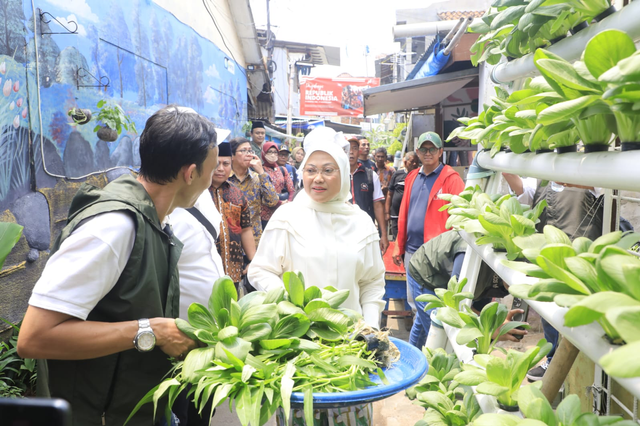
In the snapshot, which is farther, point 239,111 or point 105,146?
point 239,111

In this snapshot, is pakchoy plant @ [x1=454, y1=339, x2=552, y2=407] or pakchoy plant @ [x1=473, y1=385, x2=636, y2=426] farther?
pakchoy plant @ [x1=454, y1=339, x2=552, y2=407]

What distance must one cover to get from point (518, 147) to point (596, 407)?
1.57m

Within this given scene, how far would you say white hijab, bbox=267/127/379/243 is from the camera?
271cm

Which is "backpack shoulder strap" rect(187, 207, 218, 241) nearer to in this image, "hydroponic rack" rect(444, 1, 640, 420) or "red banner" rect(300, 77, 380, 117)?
"hydroponic rack" rect(444, 1, 640, 420)

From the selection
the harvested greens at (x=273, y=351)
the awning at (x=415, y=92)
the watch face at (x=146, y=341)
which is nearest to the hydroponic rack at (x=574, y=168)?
the harvested greens at (x=273, y=351)

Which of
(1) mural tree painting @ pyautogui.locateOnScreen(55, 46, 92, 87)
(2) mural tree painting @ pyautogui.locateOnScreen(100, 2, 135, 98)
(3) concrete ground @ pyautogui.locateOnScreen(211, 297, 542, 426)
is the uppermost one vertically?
(2) mural tree painting @ pyautogui.locateOnScreen(100, 2, 135, 98)

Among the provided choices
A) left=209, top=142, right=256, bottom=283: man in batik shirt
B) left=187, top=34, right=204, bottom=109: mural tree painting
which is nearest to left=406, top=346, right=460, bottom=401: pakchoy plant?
left=209, top=142, right=256, bottom=283: man in batik shirt

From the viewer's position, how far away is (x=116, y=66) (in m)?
5.35

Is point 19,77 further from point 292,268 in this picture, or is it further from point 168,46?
point 168,46

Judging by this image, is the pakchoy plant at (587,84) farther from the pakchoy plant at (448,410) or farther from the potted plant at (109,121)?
the potted plant at (109,121)

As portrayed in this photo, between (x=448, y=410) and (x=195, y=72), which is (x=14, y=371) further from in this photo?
(x=195, y=72)

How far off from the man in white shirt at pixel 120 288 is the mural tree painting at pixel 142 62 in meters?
4.57

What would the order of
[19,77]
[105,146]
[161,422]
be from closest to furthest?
1. [161,422]
2. [19,77]
3. [105,146]

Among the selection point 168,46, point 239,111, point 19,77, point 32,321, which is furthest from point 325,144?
point 239,111
